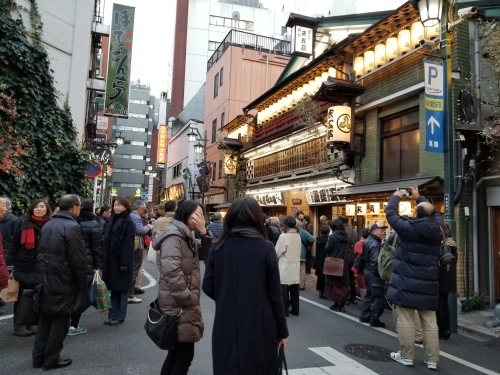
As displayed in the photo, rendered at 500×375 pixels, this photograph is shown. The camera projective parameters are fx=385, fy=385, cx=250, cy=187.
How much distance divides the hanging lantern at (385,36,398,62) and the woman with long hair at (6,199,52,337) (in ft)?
35.5

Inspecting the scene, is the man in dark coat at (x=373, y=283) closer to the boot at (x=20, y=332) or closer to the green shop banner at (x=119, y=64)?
the boot at (x=20, y=332)

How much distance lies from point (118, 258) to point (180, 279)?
350 centimetres

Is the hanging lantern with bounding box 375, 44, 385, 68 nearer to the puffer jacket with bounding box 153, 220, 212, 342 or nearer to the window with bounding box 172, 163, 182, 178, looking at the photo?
the puffer jacket with bounding box 153, 220, 212, 342

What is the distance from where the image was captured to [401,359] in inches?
215

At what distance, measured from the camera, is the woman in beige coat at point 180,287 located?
3.52 meters

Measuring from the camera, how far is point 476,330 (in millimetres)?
7320

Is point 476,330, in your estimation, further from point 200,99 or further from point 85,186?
point 200,99

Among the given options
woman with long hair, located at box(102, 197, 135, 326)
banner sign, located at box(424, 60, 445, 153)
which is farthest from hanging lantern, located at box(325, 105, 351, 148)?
woman with long hair, located at box(102, 197, 135, 326)

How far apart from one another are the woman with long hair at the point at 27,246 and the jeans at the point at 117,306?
124 centimetres

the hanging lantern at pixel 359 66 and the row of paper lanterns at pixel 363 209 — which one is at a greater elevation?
the hanging lantern at pixel 359 66

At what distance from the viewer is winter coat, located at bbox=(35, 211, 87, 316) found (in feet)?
15.4

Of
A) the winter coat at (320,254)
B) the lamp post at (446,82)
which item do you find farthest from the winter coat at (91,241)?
the lamp post at (446,82)

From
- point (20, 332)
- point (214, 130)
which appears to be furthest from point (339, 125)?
point (214, 130)

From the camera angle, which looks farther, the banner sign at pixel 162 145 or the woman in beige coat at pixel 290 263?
the banner sign at pixel 162 145
